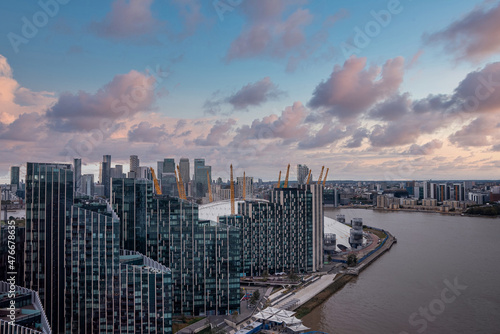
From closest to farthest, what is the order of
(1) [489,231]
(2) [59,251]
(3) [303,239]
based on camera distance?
1. (2) [59,251]
2. (3) [303,239]
3. (1) [489,231]

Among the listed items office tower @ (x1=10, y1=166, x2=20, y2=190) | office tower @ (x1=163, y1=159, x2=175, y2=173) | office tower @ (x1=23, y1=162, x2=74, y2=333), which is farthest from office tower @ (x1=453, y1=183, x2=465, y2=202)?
office tower @ (x1=23, y1=162, x2=74, y2=333)

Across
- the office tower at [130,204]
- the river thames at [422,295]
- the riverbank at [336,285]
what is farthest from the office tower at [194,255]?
the river thames at [422,295]

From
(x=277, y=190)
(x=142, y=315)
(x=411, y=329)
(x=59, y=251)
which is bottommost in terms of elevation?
(x=411, y=329)

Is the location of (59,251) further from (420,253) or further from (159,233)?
(420,253)

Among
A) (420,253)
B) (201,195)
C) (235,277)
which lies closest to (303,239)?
(235,277)

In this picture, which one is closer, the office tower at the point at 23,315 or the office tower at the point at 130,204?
the office tower at the point at 23,315

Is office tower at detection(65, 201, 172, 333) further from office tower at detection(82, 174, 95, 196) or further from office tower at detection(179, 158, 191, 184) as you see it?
office tower at detection(179, 158, 191, 184)

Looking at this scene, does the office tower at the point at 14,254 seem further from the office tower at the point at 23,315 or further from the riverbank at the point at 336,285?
the riverbank at the point at 336,285
